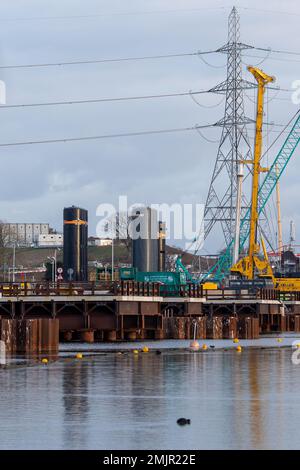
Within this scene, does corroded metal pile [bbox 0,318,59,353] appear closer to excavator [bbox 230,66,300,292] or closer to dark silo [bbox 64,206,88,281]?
dark silo [bbox 64,206,88,281]

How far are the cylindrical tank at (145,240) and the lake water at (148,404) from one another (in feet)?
233

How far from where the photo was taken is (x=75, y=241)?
14362 centimetres

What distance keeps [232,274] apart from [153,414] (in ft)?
421

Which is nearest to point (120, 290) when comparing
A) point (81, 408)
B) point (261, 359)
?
point (261, 359)

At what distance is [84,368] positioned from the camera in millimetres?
46969

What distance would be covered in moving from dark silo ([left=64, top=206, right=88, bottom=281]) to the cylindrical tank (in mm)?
→ 18266

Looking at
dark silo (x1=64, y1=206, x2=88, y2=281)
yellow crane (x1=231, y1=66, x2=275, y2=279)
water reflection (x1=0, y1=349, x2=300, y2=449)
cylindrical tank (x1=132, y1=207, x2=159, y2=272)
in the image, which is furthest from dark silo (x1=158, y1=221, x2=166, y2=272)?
water reflection (x1=0, y1=349, x2=300, y2=449)

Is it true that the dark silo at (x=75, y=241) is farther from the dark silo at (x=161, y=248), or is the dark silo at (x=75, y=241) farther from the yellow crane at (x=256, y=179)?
the yellow crane at (x=256, y=179)

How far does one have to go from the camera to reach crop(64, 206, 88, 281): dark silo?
143m

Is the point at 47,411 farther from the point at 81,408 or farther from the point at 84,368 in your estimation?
the point at 84,368

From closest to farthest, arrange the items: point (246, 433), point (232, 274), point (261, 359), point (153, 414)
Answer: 1. point (246, 433)
2. point (153, 414)
3. point (261, 359)
4. point (232, 274)

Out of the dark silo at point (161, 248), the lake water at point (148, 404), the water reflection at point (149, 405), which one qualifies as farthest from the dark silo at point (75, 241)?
the water reflection at point (149, 405)

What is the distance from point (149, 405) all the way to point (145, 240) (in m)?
91.9

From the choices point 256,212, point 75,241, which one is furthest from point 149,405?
point 256,212
